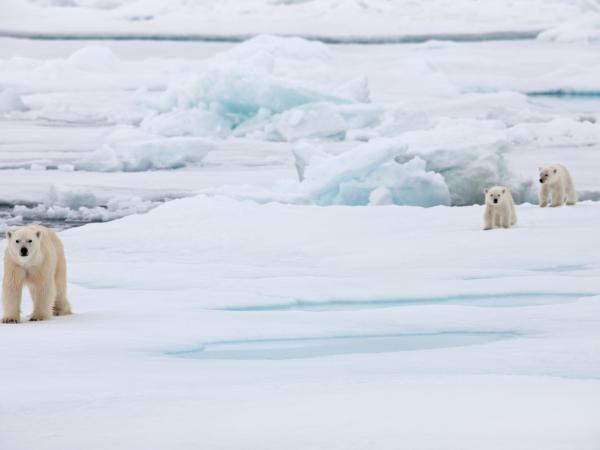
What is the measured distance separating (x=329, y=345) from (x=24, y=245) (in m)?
1.11

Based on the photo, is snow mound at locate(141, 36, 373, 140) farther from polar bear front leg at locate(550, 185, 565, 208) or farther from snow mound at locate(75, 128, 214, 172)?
polar bear front leg at locate(550, 185, 565, 208)

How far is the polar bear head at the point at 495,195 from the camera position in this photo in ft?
22.0

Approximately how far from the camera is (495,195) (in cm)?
677

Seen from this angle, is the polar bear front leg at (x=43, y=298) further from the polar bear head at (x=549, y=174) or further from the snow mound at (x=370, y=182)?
the snow mound at (x=370, y=182)

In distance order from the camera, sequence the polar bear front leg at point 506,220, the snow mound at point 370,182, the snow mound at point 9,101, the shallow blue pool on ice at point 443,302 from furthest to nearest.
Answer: the snow mound at point 9,101 < the snow mound at point 370,182 < the polar bear front leg at point 506,220 < the shallow blue pool on ice at point 443,302

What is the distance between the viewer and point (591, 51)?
23203 millimetres

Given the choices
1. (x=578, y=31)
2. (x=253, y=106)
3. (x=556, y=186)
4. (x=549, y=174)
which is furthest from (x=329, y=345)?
(x=578, y=31)

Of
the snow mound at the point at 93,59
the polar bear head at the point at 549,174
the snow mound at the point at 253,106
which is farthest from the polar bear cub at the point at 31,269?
the snow mound at the point at 93,59

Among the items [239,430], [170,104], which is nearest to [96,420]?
[239,430]

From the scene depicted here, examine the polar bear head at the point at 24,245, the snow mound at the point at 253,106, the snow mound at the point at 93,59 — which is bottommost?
the polar bear head at the point at 24,245

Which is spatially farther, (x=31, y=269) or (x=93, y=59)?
(x=93, y=59)

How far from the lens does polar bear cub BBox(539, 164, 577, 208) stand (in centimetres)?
771

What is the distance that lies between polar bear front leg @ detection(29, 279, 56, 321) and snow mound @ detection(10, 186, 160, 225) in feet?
17.2

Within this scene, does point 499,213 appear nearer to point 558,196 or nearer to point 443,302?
point 558,196
